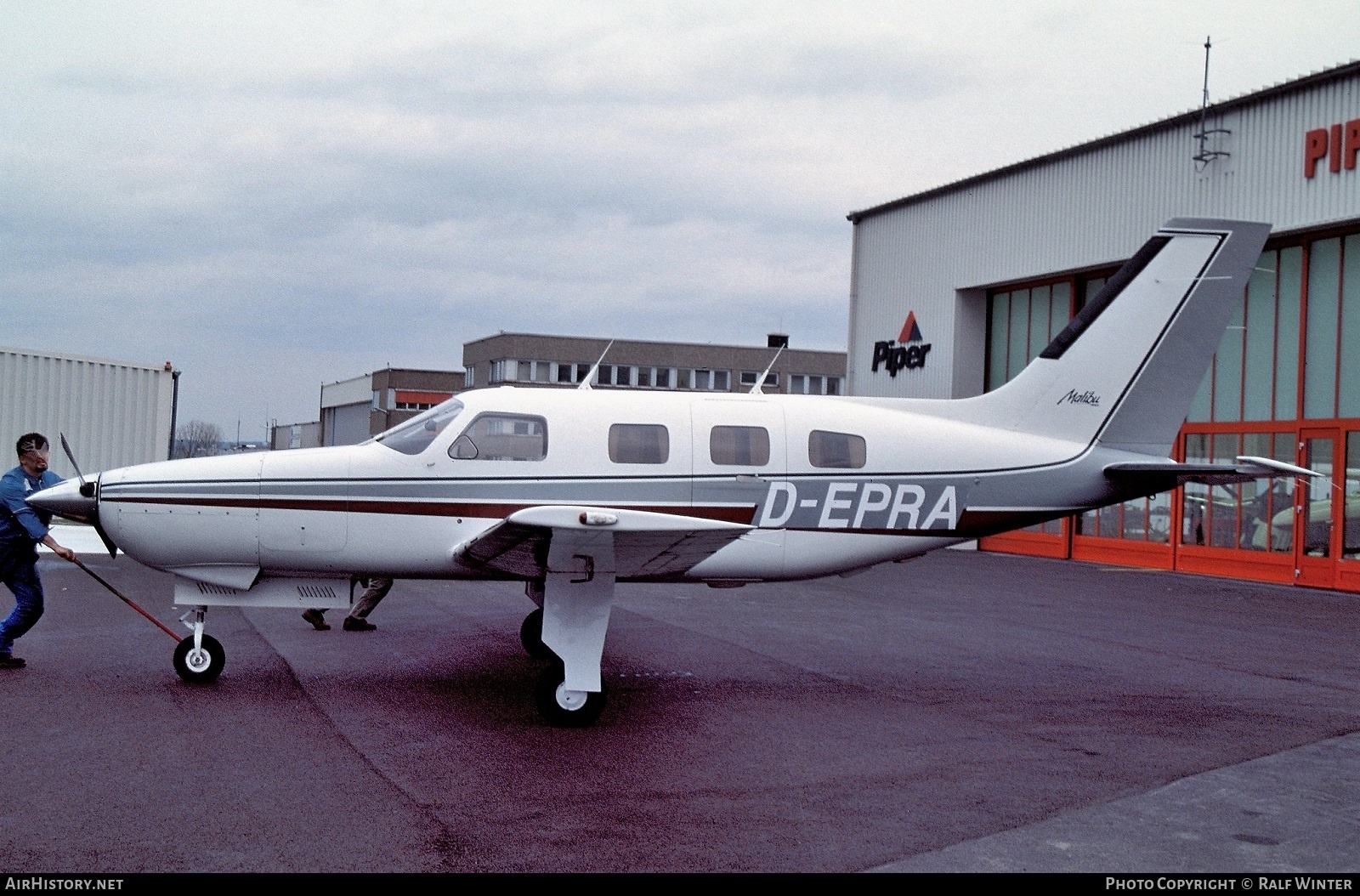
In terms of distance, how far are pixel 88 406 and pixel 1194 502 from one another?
857 inches

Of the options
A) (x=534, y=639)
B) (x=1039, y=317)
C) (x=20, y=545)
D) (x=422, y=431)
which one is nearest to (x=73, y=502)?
(x=20, y=545)

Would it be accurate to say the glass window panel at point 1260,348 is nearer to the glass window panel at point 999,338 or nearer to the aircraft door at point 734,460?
the glass window panel at point 999,338

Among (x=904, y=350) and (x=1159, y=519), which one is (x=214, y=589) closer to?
(x=1159, y=519)

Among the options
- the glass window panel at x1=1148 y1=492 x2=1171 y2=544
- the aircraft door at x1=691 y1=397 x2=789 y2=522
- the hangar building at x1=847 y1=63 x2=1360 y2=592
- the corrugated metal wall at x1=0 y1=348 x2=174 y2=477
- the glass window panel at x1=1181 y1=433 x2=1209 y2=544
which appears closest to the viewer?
the aircraft door at x1=691 y1=397 x2=789 y2=522

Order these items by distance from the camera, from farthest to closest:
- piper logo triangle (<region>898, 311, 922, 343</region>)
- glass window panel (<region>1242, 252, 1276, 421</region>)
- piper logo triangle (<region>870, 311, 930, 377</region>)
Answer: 1. piper logo triangle (<region>898, 311, 922, 343</region>)
2. piper logo triangle (<region>870, 311, 930, 377</region>)
3. glass window panel (<region>1242, 252, 1276, 421</region>)

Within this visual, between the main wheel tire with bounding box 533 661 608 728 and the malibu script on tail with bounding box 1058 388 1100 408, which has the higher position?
the malibu script on tail with bounding box 1058 388 1100 408

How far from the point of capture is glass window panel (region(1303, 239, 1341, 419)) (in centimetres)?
1881

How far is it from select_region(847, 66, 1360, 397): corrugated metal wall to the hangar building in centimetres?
4

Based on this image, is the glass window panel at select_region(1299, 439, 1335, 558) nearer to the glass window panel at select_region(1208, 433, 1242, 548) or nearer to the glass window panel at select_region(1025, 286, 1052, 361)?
the glass window panel at select_region(1208, 433, 1242, 548)

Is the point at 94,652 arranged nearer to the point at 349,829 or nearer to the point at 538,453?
the point at 538,453

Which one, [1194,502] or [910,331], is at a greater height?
[910,331]

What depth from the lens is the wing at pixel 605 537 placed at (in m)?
7.06

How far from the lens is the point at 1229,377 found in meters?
20.9

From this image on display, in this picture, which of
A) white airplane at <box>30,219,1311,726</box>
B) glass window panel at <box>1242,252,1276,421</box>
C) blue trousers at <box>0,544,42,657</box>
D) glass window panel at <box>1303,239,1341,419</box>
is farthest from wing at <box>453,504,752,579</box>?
glass window panel at <box>1242,252,1276,421</box>
